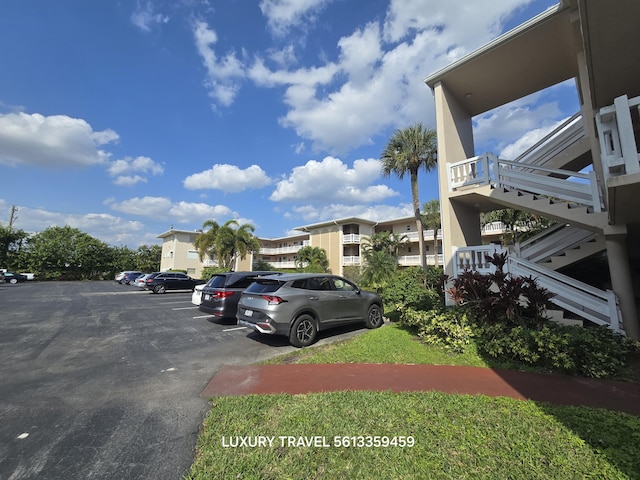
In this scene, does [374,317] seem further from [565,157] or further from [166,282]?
[166,282]

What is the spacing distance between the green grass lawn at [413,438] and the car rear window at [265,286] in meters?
2.87

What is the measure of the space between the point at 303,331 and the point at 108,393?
359 cm

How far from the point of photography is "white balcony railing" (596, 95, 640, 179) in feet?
12.5

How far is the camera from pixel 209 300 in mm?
9039

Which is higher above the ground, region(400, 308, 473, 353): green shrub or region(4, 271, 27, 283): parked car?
region(4, 271, 27, 283): parked car

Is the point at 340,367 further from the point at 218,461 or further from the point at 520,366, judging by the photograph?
the point at 520,366

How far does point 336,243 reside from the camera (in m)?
33.2

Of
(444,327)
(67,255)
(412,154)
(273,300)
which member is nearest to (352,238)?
(412,154)

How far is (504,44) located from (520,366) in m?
8.59

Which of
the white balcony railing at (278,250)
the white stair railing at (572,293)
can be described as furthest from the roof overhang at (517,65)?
the white balcony railing at (278,250)

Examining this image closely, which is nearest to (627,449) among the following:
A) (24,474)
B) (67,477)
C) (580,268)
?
(67,477)

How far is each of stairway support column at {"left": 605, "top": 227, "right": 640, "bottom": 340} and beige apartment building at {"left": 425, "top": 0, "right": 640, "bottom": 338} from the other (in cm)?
2

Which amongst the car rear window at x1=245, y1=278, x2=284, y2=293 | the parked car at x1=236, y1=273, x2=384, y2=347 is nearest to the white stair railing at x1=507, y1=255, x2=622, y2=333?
the parked car at x1=236, y1=273, x2=384, y2=347

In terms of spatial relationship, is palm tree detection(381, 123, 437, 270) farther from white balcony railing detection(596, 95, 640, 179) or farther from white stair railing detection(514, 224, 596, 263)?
white balcony railing detection(596, 95, 640, 179)
